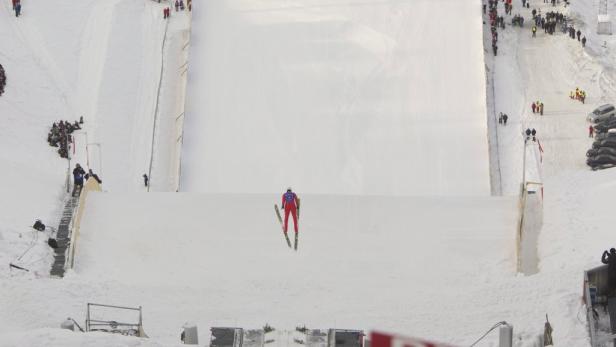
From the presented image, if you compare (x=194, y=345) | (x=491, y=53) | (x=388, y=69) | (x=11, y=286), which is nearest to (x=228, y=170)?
(x=388, y=69)

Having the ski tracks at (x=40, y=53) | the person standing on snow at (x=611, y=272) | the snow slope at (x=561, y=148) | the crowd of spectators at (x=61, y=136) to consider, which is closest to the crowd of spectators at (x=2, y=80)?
the ski tracks at (x=40, y=53)

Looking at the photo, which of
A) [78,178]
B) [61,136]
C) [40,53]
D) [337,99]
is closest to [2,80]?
[40,53]

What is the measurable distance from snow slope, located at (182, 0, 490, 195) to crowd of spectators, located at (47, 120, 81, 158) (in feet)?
10.6

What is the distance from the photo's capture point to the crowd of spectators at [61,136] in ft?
137

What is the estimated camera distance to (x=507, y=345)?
2478 centimetres

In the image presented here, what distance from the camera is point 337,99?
46.5 metres

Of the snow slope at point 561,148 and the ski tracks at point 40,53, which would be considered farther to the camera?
the ski tracks at point 40,53

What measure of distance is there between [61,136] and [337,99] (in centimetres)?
849

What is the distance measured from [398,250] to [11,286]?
765 centimetres

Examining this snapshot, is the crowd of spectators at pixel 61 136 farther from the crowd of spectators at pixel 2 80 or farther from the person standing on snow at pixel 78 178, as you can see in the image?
the person standing on snow at pixel 78 178

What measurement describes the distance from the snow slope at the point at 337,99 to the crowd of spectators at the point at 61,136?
3.23 m

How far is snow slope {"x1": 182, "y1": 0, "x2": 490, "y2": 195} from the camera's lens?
43125mm

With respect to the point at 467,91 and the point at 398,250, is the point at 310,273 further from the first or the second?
the point at 467,91

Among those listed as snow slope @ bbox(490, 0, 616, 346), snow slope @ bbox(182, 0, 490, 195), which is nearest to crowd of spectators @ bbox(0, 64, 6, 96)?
snow slope @ bbox(182, 0, 490, 195)
